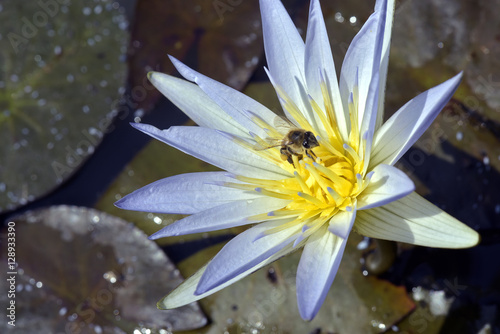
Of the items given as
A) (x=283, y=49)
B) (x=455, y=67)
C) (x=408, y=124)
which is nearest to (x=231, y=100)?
(x=283, y=49)

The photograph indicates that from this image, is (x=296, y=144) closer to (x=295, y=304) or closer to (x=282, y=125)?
(x=282, y=125)

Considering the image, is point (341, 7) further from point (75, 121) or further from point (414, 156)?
point (75, 121)

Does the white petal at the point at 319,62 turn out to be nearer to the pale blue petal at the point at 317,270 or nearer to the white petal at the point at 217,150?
the white petal at the point at 217,150

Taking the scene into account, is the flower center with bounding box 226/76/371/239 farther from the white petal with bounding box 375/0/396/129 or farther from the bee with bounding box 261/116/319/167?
the white petal with bounding box 375/0/396/129

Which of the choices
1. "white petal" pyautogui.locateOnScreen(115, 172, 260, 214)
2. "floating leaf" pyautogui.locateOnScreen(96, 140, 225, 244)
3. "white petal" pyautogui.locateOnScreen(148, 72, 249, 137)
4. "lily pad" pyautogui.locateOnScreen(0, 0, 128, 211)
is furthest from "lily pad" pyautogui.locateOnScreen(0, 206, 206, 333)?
"white petal" pyautogui.locateOnScreen(148, 72, 249, 137)

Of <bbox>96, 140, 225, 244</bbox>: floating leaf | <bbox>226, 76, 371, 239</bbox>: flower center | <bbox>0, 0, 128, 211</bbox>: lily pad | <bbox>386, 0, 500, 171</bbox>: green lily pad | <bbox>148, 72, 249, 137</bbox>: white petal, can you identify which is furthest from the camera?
<bbox>0, 0, 128, 211</bbox>: lily pad

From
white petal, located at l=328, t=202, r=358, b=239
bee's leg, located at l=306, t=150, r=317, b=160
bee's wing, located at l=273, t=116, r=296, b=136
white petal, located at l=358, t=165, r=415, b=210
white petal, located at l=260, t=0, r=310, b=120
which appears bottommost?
white petal, located at l=328, t=202, r=358, b=239
